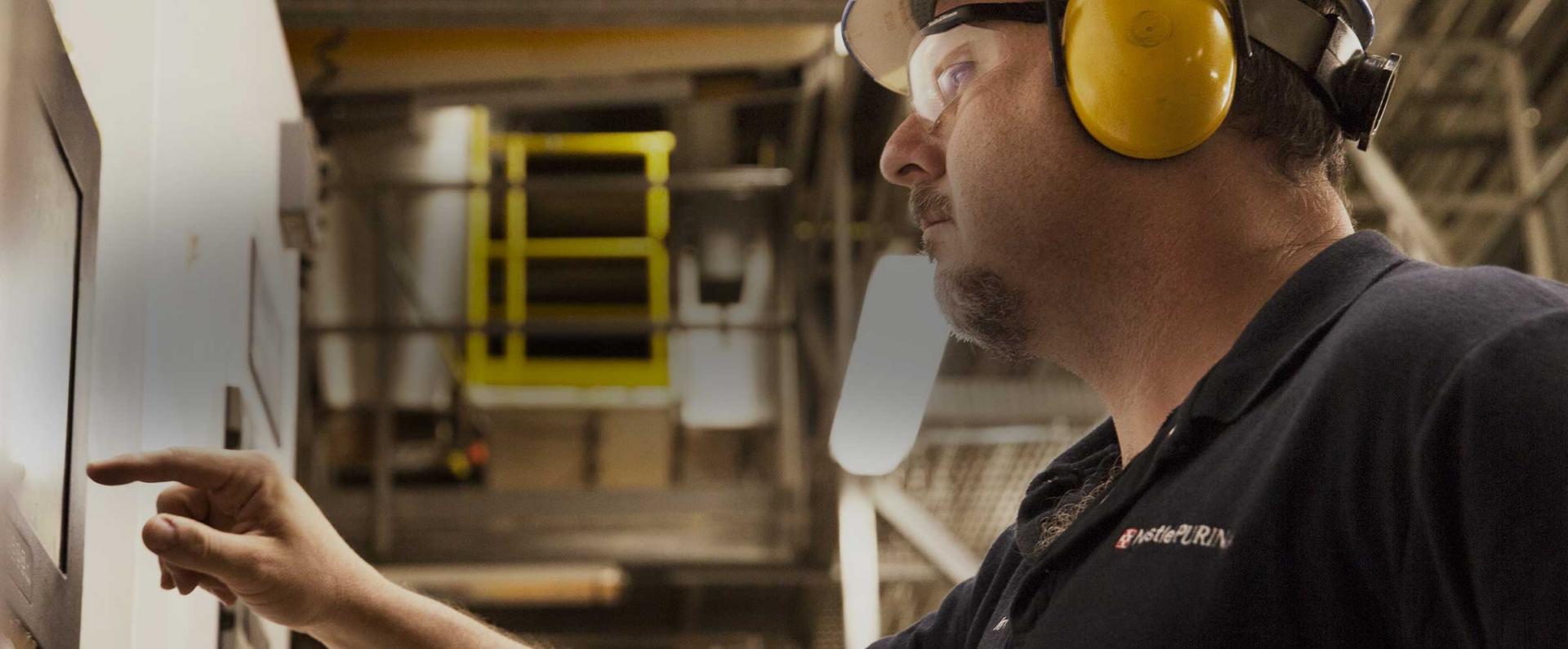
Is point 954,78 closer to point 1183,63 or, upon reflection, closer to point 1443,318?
point 1183,63

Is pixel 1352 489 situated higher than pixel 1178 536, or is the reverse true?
pixel 1352 489

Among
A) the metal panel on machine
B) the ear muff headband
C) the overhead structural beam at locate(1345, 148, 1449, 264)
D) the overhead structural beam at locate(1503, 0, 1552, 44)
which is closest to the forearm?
the metal panel on machine

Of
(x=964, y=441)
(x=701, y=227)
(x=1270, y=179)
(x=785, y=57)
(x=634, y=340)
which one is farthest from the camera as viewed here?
(x=634, y=340)

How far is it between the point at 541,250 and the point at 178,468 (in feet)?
22.8

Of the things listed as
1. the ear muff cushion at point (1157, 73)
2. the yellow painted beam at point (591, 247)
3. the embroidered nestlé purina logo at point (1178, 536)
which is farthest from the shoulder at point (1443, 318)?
the yellow painted beam at point (591, 247)

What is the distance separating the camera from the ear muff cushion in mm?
1637

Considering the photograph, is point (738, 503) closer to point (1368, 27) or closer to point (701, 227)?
point (701, 227)

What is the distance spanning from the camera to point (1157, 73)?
1639mm

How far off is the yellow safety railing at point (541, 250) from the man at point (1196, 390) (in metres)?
6.13

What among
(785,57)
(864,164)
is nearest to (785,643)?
(864,164)

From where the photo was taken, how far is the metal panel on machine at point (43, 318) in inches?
46.9

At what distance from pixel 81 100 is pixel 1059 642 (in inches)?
41.7

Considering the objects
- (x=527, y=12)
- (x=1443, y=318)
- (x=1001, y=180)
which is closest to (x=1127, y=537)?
(x=1443, y=318)

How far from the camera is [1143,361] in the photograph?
5.85 ft
